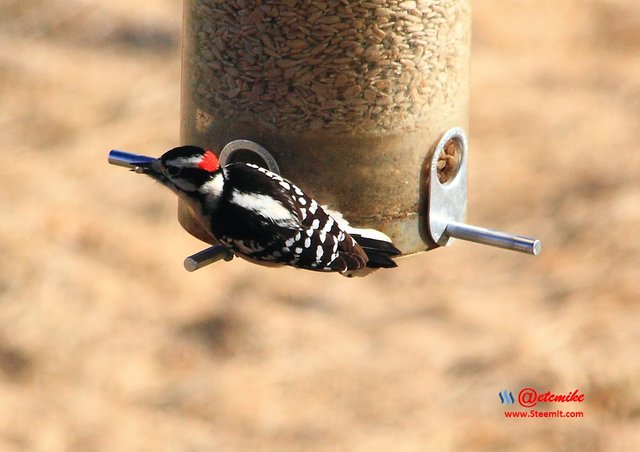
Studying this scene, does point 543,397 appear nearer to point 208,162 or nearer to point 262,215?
point 262,215

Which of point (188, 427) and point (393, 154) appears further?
point (188, 427)

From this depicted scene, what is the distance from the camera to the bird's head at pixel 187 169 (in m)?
4.31

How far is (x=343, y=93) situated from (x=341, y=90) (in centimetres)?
1

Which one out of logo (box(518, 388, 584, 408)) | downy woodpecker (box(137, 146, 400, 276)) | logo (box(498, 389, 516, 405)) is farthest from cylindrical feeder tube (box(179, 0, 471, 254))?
logo (box(498, 389, 516, 405))

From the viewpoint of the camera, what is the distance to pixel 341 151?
456 centimetres

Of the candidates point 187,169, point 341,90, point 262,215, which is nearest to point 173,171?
point 187,169

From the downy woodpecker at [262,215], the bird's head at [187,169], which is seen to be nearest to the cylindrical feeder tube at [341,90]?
the downy woodpecker at [262,215]

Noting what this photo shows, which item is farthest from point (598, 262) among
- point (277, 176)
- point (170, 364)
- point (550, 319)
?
point (277, 176)

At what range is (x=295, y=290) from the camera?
38.7 feet

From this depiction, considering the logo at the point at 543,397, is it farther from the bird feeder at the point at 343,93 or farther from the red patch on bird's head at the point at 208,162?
the red patch on bird's head at the point at 208,162

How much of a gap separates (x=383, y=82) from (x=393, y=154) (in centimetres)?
29

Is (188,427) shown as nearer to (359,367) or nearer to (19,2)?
(359,367)

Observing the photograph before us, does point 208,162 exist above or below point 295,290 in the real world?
above

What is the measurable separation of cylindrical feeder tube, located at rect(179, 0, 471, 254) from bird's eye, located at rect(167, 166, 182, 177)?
348mm
